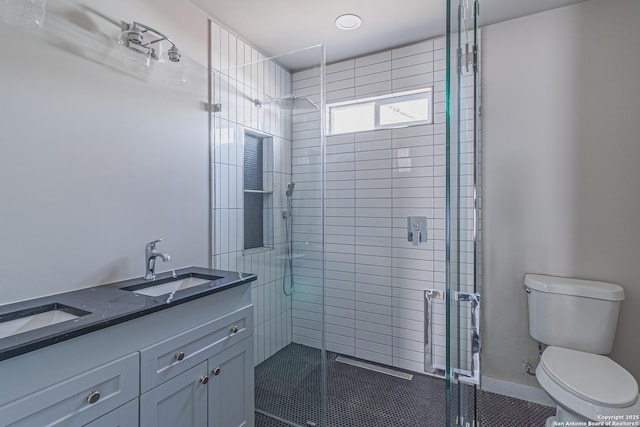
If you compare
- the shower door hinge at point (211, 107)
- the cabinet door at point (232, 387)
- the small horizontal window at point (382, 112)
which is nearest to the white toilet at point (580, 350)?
the small horizontal window at point (382, 112)

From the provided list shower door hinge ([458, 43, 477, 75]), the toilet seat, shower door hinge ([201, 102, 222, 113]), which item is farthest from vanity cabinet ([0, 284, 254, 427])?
the toilet seat

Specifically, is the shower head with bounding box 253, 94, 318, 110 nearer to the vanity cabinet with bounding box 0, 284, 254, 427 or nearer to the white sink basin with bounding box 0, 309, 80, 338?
the vanity cabinet with bounding box 0, 284, 254, 427

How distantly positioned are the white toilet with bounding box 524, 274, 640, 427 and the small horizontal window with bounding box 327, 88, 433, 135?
1416 mm

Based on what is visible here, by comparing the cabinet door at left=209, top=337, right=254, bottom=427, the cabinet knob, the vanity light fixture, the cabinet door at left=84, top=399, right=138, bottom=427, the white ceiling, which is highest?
the white ceiling

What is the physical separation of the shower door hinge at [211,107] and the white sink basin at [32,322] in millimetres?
1383

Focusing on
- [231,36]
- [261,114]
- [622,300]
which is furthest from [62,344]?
[622,300]

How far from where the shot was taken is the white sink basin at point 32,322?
1.07 meters

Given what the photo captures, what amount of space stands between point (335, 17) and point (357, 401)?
103 inches

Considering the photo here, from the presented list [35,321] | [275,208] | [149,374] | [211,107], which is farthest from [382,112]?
[35,321]

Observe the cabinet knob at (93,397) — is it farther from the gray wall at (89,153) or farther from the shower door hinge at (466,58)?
the shower door hinge at (466,58)

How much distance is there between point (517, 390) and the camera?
6.94 ft

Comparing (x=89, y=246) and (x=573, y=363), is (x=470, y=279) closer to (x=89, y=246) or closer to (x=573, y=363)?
(x=573, y=363)

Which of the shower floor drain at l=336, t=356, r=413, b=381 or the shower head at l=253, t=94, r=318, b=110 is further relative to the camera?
the shower floor drain at l=336, t=356, r=413, b=381

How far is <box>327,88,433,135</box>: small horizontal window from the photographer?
8.02 feet
